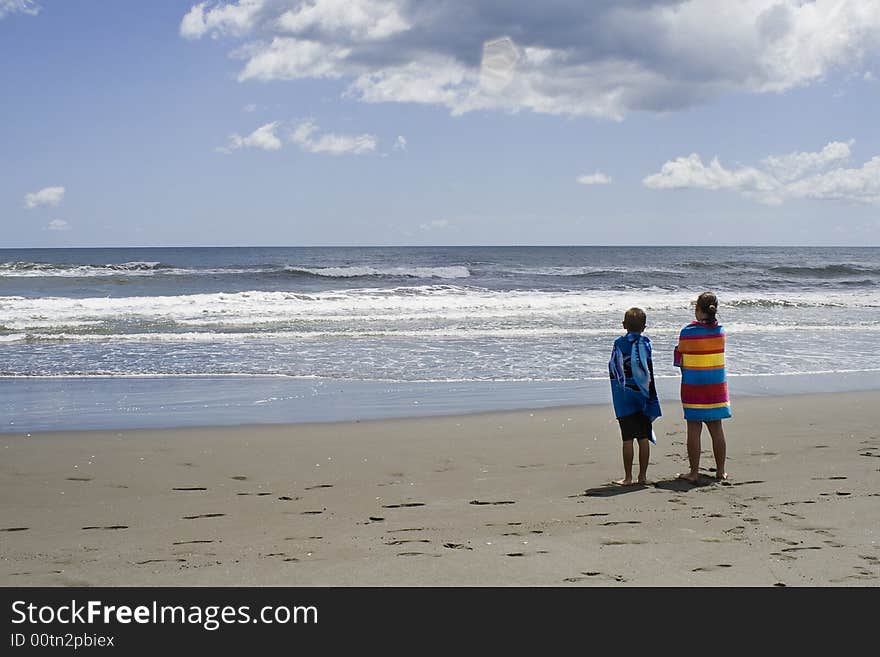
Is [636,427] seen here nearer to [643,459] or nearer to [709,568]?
[643,459]

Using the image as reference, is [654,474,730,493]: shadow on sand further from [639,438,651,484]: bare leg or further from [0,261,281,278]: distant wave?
[0,261,281,278]: distant wave

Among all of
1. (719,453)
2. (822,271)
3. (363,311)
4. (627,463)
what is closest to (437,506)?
(627,463)

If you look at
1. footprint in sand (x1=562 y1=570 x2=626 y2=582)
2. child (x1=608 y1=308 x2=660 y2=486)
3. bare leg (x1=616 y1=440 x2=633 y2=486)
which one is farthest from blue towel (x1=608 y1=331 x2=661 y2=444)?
footprint in sand (x1=562 y1=570 x2=626 y2=582)

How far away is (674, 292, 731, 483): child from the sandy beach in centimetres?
30

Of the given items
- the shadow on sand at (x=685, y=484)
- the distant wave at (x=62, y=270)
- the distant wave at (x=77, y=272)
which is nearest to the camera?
the shadow on sand at (x=685, y=484)

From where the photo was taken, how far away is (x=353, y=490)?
236 inches

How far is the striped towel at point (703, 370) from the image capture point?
6.09 m

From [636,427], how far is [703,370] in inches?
26.5

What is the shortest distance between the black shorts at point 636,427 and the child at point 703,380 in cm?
31

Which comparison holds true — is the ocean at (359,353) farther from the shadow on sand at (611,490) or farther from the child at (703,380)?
the shadow on sand at (611,490)

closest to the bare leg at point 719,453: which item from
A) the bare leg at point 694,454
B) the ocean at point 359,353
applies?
the bare leg at point 694,454
